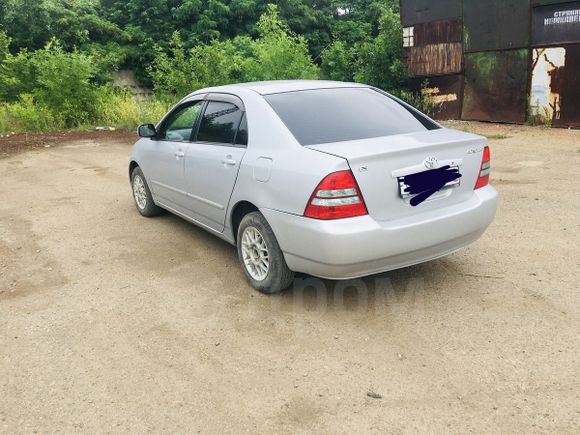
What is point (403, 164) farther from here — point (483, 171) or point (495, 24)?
point (495, 24)

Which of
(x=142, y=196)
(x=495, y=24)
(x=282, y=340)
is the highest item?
(x=495, y=24)

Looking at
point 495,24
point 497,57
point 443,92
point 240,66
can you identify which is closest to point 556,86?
point 497,57

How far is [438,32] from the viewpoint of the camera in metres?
14.2

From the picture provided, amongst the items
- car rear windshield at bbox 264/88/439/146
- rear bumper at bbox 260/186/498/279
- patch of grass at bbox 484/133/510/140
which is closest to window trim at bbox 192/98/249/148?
car rear windshield at bbox 264/88/439/146

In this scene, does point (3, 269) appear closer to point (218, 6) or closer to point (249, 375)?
point (249, 375)

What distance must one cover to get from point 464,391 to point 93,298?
2.86 m

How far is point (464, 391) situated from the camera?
2848 millimetres

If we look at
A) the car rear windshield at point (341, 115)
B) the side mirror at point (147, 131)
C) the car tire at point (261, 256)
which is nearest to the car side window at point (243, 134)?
the car rear windshield at point (341, 115)

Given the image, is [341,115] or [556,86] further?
[556,86]

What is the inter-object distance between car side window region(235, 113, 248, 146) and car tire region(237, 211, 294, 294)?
62 centimetres

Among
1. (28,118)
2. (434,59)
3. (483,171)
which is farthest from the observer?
(28,118)

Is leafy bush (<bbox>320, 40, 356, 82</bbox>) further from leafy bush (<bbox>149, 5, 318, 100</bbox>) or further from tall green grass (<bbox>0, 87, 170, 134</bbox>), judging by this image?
tall green grass (<bbox>0, 87, 170, 134</bbox>)

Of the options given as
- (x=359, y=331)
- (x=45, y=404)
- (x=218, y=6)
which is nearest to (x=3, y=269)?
(x=45, y=404)

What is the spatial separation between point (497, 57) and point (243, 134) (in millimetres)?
10716
